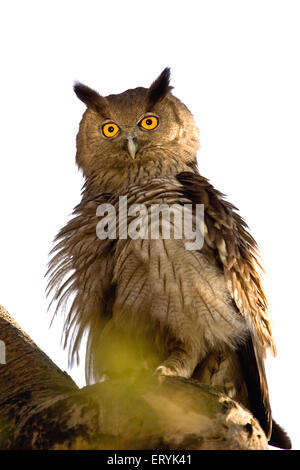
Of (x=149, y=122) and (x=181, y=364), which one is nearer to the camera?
(x=181, y=364)

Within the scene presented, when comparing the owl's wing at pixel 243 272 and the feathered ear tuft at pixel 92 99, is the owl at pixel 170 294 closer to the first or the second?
the owl's wing at pixel 243 272

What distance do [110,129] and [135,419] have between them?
10.1 feet

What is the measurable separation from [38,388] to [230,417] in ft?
3.03

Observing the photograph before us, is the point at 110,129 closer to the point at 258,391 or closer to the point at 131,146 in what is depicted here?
the point at 131,146

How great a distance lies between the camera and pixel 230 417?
91.4 inches

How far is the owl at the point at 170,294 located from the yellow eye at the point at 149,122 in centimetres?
72

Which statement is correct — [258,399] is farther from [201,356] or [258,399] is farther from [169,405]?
[169,405]

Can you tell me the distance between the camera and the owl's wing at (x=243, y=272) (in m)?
3.55

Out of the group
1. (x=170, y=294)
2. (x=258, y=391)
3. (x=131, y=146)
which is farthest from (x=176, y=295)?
(x=131, y=146)

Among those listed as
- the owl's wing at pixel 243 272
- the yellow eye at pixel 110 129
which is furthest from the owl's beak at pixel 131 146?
the owl's wing at pixel 243 272

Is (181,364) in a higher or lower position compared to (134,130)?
lower

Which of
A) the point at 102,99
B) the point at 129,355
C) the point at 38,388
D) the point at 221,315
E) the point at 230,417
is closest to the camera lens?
the point at 230,417

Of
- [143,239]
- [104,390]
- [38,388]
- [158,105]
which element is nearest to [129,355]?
[143,239]

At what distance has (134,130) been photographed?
487cm
